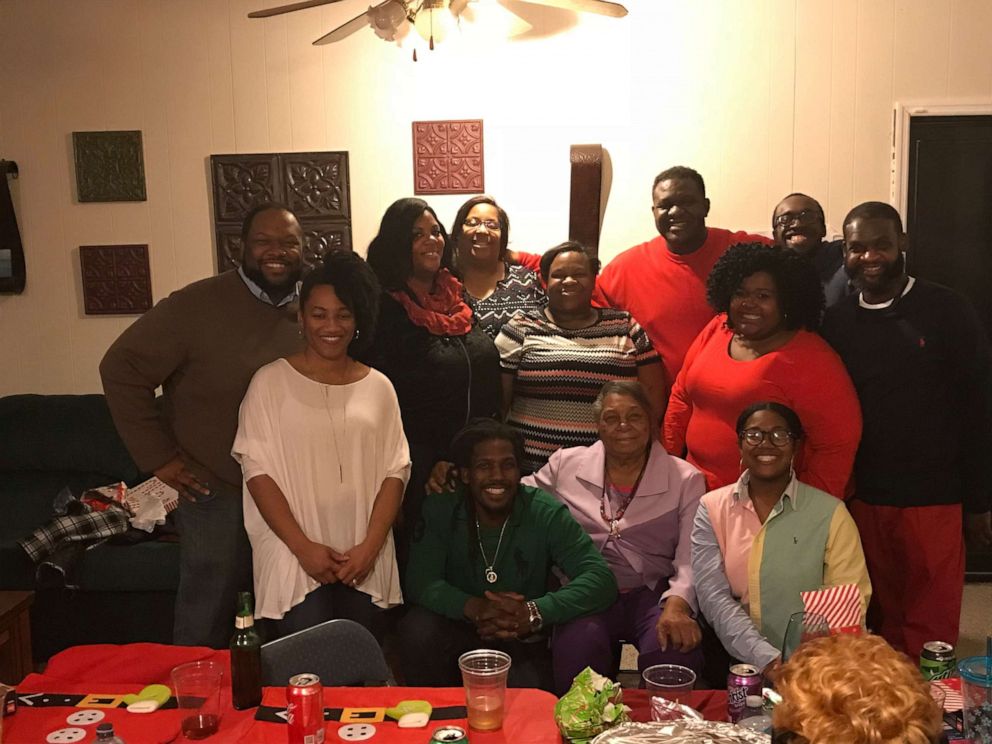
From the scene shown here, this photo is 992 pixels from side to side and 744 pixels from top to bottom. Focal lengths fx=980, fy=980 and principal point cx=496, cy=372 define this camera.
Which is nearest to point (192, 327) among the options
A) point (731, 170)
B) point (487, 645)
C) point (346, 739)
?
point (487, 645)

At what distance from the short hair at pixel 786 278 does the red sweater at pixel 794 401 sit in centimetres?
6

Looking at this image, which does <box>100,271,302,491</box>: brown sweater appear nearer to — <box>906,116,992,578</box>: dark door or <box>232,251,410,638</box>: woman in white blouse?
<box>232,251,410,638</box>: woman in white blouse

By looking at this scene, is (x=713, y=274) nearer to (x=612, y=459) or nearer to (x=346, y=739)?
(x=612, y=459)

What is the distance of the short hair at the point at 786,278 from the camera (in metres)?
2.81

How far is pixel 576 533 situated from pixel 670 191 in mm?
1216

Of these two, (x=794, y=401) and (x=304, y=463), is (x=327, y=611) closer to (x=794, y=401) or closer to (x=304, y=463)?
(x=304, y=463)

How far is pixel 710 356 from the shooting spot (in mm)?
2902

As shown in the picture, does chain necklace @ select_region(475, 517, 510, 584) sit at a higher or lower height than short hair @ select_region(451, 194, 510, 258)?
lower

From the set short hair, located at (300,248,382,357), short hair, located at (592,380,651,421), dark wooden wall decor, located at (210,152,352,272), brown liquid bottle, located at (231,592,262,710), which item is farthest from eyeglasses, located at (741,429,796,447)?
dark wooden wall decor, located at (210,152,352,272)

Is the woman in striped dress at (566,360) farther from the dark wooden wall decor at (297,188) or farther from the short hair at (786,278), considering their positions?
the dark wooden wall decor at (297,188)

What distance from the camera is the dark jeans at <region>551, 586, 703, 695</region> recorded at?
8.58 feet

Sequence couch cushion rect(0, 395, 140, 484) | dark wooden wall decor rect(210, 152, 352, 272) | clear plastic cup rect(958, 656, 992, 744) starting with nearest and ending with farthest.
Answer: clear plastic cup rect(958, 656, 992, 744)
couch cushion rect(0, 395, 140, 484)
dark wooden wall decor rect(210, 152, 352, 272)

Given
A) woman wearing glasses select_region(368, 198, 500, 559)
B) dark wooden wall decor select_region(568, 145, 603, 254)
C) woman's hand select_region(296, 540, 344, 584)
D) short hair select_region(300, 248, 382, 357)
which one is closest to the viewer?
woman's hand select_region(296, 540, 344, 584)

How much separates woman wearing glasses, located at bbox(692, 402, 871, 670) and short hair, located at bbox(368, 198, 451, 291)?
1.11 m
